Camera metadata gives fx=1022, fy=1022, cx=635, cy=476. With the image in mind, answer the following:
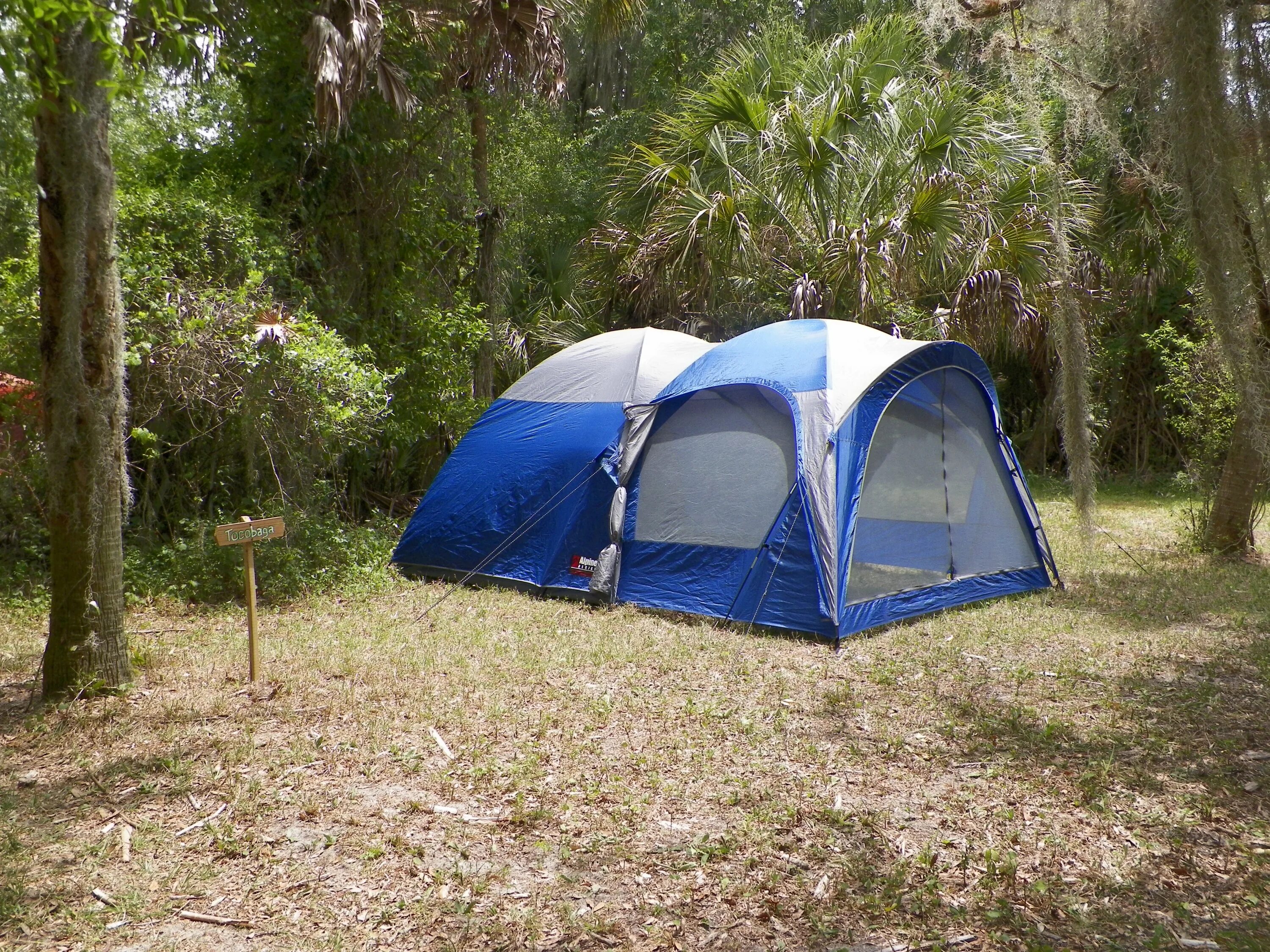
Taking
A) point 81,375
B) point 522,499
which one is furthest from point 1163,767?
point 81,375

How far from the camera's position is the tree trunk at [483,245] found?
10789 millimetres

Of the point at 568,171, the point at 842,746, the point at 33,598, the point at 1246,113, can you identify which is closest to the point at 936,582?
the point at 842,746

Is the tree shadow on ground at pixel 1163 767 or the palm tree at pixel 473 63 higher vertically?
the palm tree at pixel 473 63

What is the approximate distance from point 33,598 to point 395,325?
401 centimetres

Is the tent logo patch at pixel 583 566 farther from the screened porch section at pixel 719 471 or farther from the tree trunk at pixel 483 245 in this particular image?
the tree trunk at pixel 483 245

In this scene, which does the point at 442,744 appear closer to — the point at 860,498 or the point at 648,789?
the point at 648,789

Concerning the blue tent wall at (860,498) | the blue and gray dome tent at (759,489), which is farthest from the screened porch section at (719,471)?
the blue tent wall at (860,498)

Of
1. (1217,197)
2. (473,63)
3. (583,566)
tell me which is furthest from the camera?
(473,63)

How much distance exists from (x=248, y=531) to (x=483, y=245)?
21.8 feet

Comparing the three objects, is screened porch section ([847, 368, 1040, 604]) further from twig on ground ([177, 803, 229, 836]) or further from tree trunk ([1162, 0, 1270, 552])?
twig on ground ([177, 803, 229, 836])

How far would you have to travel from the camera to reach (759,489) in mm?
Result: 6699

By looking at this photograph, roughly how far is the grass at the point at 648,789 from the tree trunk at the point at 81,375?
15.5 inches

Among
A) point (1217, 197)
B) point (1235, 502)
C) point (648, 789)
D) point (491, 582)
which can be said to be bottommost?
point (648, 789)

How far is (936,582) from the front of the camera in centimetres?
699
